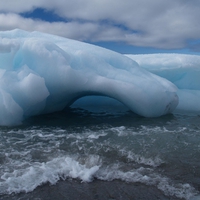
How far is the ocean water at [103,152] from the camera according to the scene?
3.83 m

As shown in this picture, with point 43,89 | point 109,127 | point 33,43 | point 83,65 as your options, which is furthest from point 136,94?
point 33,43

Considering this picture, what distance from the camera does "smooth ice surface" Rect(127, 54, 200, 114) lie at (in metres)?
8.76

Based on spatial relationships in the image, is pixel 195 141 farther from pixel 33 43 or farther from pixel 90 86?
pixel 33 43

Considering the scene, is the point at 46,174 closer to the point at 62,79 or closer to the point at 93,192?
the point at 93,192

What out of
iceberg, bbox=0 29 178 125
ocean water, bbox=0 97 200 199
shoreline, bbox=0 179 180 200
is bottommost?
shoreline, bbox=0 179 180 200

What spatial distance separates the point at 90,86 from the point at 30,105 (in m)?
1.55

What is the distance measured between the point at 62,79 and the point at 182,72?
176 inches

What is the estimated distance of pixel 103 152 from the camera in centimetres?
490

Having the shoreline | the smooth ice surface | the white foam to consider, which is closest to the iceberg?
the smooth ice surface

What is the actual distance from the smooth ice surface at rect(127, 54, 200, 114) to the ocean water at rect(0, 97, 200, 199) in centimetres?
142

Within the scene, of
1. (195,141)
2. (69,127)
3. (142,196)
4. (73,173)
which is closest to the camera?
(142,196)

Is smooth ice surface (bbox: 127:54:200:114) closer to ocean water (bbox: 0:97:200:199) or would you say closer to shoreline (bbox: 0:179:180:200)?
ocean water (bbox: 0:97:200:199)

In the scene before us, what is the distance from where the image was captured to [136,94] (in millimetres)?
6789

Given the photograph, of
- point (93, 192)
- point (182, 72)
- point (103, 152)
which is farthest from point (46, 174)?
point (182, 72)
